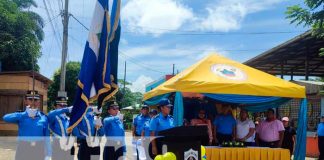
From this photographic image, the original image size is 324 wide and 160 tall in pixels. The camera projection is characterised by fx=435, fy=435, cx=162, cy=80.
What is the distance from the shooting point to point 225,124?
10.4 metres

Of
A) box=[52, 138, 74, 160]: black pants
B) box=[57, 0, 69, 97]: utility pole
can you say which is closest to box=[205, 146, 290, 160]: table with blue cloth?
box=[52, 138, 74, 160]: black pants

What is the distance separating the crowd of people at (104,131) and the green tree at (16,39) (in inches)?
640

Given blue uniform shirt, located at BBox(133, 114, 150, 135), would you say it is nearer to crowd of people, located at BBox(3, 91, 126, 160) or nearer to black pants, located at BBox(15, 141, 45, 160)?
crowd of people, located at BBox(3, 91, 126, 160)

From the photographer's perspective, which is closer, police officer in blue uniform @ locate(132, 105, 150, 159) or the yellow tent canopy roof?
the yellow tent canopy roof

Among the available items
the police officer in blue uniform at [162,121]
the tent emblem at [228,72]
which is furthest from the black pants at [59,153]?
the tent emblem at [228,72]

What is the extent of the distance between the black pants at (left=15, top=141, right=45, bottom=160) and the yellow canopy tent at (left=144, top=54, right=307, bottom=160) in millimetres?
3001

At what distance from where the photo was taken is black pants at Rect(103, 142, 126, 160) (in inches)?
344

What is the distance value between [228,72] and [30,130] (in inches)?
→ 189

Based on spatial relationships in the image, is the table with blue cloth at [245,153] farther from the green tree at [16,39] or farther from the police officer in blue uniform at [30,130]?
the green tree at [16,39]

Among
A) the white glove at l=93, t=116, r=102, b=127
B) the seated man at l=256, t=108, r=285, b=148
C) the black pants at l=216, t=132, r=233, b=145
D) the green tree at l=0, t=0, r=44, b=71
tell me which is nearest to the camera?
the white glove at l=93, t=116, r=102, b=127

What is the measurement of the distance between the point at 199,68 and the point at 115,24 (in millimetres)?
5560

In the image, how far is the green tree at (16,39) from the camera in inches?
1034

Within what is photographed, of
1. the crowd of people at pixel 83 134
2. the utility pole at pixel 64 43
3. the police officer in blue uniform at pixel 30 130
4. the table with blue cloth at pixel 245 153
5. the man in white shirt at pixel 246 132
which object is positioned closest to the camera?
the police officer in blue uniform at pixel 30 130

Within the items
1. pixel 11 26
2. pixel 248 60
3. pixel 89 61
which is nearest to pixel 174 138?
pixel 89 61
